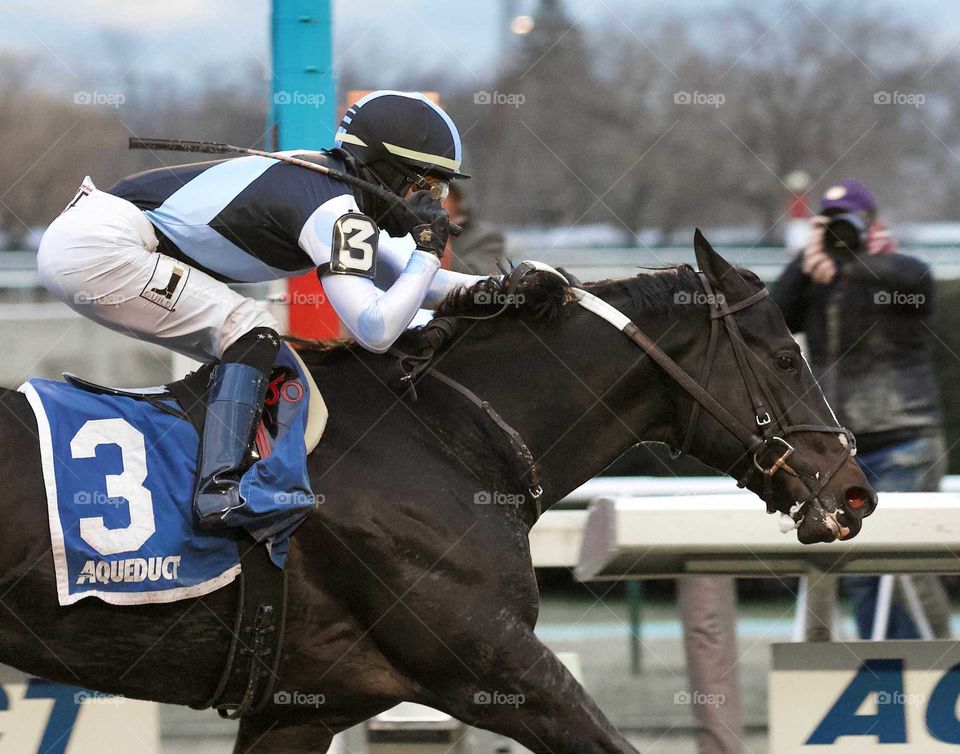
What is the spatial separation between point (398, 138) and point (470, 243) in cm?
219

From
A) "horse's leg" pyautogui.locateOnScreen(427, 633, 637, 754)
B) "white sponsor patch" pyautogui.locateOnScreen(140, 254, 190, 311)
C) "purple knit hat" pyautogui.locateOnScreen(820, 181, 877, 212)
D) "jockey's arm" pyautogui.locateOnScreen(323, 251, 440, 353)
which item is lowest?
"horse's leg" pyautogui.locateOnScreen(427, 633, 637, 754)

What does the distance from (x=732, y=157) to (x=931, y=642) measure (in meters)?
12.8

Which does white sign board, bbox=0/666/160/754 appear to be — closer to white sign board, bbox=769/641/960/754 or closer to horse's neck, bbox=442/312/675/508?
horse's neck, bbox=442/312/675/508

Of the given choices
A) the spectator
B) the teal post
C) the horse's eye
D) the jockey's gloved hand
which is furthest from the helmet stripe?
the spectator

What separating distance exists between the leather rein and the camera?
2.02 metres

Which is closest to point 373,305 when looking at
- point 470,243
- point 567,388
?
point 567,388

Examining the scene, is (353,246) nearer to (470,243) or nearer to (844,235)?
(470,243)

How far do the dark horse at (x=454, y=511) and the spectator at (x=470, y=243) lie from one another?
6.32 feet

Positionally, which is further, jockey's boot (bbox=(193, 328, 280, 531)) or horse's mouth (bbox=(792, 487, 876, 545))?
horse's mouth (bbox=(792, 487, 876, 545))

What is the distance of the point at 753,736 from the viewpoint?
576 centimetres

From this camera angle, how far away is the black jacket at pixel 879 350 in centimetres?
532

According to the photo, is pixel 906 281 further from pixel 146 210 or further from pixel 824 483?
pixel 146 210

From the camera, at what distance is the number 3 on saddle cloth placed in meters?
3.09

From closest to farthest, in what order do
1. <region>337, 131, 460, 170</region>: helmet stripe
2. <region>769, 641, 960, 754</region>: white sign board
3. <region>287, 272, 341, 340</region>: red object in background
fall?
<region>337, 131, 460, 170</region>: helmet stripe
<region>769, 641, 960, 754</region>: white sign board
<region>287, 272, 341, 340</region>: red object in background
